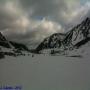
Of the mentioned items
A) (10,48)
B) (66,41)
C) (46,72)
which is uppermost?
(66,41)

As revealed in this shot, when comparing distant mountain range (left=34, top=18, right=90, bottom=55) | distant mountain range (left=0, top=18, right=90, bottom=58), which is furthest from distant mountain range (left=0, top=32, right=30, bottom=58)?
distant mountain range (left=34, top=18, right=90, bottom=55)

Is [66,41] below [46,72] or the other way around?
the other way around

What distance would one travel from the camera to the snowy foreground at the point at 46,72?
3.01m

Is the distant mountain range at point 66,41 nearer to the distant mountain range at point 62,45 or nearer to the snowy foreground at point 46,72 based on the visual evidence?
the distant mountain range at point 62,45

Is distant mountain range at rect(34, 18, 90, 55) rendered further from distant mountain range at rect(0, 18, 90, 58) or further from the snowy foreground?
the snowy foreground

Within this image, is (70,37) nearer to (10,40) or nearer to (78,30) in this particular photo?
(78,30)

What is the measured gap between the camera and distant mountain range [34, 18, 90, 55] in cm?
308

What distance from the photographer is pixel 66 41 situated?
311 centimetres

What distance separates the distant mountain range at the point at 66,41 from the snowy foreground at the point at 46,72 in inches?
4.5

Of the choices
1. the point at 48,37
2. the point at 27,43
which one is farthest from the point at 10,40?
the point at 48,37

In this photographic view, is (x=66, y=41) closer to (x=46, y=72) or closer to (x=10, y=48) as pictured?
(x=46, y=72)

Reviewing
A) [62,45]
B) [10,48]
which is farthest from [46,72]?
[10,48]

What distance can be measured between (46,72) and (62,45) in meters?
0.46

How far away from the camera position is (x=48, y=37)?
3127mm
